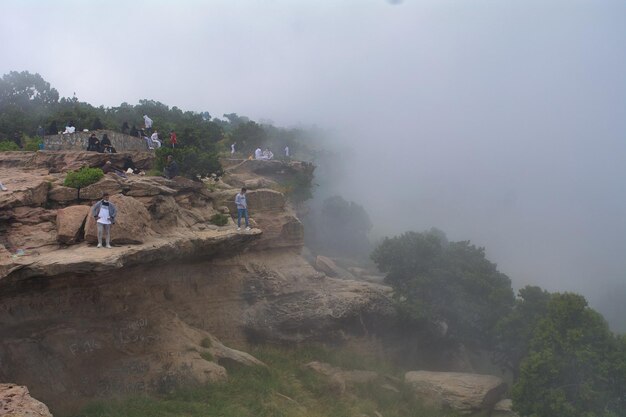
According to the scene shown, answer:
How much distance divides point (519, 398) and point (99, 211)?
61.6 feet

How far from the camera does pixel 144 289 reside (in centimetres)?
1853

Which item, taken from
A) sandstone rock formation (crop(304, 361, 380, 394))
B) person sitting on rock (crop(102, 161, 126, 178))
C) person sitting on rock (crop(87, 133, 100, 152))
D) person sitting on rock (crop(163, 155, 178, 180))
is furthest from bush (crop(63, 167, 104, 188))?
sandstone rock formation (crop(304, 361, 380, 394))

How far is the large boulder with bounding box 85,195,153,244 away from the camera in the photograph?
1574 centimetres

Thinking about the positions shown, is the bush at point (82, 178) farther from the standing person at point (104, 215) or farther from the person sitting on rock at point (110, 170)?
the standing person at point (104, 215)

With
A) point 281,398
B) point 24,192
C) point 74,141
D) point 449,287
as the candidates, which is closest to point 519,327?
point 449,287

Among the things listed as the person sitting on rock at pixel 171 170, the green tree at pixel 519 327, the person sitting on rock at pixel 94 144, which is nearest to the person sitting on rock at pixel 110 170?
the person sitting on rock at pixel 171 170

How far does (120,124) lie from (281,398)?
118ft

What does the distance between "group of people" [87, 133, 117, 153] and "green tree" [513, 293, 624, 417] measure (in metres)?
21.7

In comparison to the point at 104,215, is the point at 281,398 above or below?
below

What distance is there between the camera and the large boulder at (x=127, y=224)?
15742 millimetres

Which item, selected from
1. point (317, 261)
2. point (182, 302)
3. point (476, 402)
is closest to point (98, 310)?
point (182, 302)

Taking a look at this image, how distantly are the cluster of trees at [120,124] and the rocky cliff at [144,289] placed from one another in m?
2.85

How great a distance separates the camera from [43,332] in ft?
51.0

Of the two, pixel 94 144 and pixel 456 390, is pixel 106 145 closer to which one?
pixel 94 144
